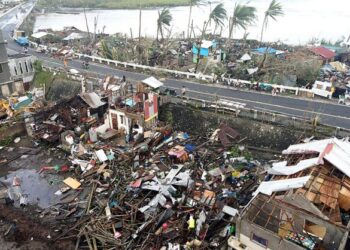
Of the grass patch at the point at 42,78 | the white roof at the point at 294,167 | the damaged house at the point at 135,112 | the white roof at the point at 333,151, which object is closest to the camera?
the white roof at the point at 333,151

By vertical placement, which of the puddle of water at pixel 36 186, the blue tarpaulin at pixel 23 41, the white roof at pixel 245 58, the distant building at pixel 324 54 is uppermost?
the distant building at pixel 324 54

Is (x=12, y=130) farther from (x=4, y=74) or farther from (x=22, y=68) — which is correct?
(x=22, y=68)

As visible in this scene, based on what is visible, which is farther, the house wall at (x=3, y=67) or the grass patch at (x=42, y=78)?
the grass patch at (x=42, y=78)

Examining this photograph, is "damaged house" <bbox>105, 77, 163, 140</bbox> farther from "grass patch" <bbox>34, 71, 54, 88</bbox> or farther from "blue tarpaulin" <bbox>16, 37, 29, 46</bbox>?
"blue tarpaulin" <bbox>16, 37, 29, 46</bbox>

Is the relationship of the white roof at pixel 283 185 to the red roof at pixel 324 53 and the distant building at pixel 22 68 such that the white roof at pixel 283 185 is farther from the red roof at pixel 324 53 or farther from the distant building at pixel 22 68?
the distant building at pixel 22 68

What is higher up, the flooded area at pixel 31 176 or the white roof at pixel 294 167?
the white roof at pixel 294 167

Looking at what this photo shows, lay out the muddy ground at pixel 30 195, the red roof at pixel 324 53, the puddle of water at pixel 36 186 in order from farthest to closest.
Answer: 1. the red roof at pixel 324 53
2. the puddle of water at pixel 36 186
3. the muddy ground at pixel 30 195

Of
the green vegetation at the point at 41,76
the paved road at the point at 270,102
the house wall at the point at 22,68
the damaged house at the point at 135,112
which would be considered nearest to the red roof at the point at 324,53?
the paved road at the point at 270,102
